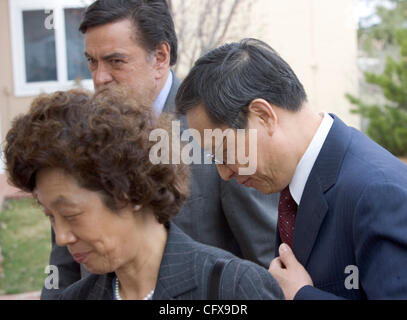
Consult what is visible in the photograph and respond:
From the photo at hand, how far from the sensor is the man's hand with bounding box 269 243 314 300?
2.01 m

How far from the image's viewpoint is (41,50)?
11.2m

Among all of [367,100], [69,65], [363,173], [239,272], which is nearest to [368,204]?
[363,173]

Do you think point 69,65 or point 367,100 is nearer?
point 69,65

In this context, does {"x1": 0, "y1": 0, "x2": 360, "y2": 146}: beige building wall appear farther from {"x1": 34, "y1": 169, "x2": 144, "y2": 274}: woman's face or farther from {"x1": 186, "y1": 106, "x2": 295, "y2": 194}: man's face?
{"x1": 34, "y1": 169, "x2": 144, "y2": 274}: woman's face

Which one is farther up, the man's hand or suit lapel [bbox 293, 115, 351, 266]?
suit lapel [bbox 293, 115, 351, 266]

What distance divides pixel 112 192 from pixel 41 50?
394 inches

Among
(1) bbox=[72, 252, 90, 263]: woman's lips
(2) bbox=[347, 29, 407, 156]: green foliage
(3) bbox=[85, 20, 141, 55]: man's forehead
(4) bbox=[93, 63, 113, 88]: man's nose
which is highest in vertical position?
(3) bbox=[85, 20, 141, 55]: man's forehead

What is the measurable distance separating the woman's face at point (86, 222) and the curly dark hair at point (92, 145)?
27mm

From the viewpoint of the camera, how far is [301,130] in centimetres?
223

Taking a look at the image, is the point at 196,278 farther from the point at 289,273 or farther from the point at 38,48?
the point at 38,48

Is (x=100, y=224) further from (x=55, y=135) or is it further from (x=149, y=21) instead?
(x=149, y=21)

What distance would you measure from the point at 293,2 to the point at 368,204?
10.3 m

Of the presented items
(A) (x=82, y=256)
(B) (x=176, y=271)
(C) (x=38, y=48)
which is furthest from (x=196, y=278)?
(C) (x=38, y=48)

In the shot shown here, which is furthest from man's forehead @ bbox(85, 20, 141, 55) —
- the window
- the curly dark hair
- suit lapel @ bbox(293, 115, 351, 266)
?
the window
